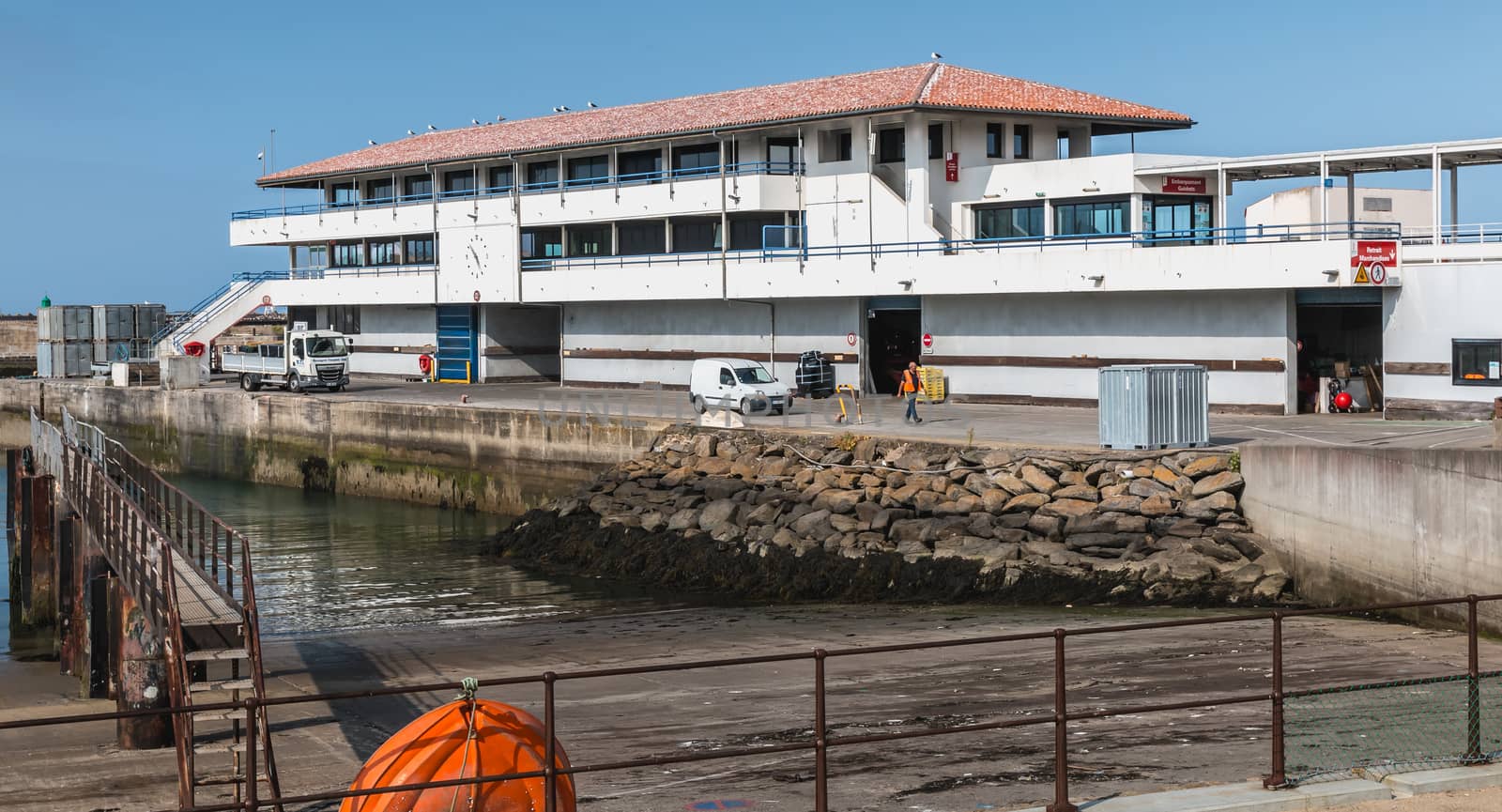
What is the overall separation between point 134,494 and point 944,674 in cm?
1414

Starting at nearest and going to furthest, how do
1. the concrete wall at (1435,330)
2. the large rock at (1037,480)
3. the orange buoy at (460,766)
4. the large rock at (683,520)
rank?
the orange buoy at (460,766)
the large rock at (1037,480)
the concrete wall at (1435,330)
the large rock at (683,520)

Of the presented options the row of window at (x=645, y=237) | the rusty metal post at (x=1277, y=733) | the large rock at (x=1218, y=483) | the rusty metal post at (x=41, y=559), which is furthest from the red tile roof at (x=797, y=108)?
the rusty metal post at (x=1277, y=733)

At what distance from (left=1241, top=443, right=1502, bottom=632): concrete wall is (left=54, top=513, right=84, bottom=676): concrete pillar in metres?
19.0

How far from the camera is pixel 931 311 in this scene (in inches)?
1726

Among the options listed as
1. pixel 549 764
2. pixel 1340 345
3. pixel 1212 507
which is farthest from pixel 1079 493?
pixel 549 764

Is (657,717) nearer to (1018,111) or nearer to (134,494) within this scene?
(134,494)

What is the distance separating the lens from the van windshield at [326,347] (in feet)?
182

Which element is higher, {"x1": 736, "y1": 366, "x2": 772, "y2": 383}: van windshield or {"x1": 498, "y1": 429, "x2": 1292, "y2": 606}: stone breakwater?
{"x1": 736, "y1": 366, "x2": 772, "y2": 383}: van windshield

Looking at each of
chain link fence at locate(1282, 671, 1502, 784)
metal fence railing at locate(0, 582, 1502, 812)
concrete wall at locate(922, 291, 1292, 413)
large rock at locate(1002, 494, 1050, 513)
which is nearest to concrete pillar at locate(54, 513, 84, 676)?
metal fence railing at locate(0, 582, 1502, 812)

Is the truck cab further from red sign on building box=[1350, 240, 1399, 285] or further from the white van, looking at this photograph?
red sign on building box=[1350, 240, 1399, 285]

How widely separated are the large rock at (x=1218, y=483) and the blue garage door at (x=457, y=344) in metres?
36.1

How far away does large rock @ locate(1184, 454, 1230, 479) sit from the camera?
28263 millimetres

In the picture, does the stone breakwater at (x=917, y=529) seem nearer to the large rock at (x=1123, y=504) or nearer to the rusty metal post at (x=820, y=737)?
the large rock at (x=1123, y=504)

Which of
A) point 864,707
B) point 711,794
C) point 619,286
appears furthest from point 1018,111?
point 711,794
